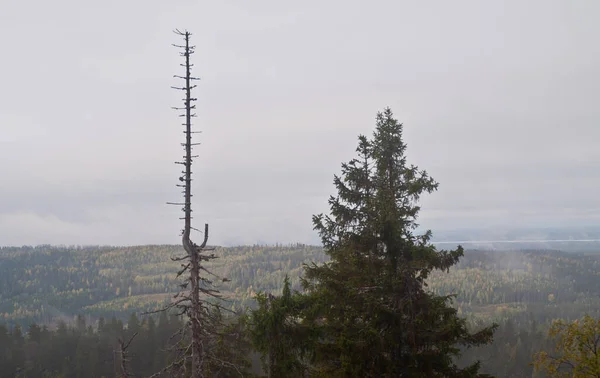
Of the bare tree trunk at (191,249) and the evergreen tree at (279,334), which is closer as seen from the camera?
the bare tree trunk at (191,249)

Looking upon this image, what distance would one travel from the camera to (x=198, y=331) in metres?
14.7

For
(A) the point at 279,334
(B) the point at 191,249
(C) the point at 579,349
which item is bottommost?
(C) the point at 579,349

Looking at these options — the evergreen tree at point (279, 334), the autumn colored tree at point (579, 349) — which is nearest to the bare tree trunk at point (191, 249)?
the evergreen tree at point (279, 334)

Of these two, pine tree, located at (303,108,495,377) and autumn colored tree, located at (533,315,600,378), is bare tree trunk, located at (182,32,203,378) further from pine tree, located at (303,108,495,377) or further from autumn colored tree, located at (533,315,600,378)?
autumn colored tree, located at (533,315,600,378)

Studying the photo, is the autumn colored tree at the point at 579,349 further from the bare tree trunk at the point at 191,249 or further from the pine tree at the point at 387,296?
the bare tree trunk at the point at 191,249

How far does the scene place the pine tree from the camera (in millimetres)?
16078

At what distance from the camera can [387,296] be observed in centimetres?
1691

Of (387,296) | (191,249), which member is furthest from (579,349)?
(191,249)

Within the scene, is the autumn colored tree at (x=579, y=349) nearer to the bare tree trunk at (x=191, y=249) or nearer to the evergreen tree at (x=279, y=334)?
the evergreen tree at (x=279, y=334)

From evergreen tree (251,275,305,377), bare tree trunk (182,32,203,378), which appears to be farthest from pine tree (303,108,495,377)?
bare tree trunk (182,32,203,378)

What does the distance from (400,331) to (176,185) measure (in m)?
9.73

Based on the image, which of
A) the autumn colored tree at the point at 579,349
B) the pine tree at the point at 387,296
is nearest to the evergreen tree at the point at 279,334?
the pine tree at the point at 387,296

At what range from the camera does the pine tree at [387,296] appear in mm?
16078

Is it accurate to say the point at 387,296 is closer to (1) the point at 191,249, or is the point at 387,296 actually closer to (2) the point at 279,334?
(2) the point at 279,334
